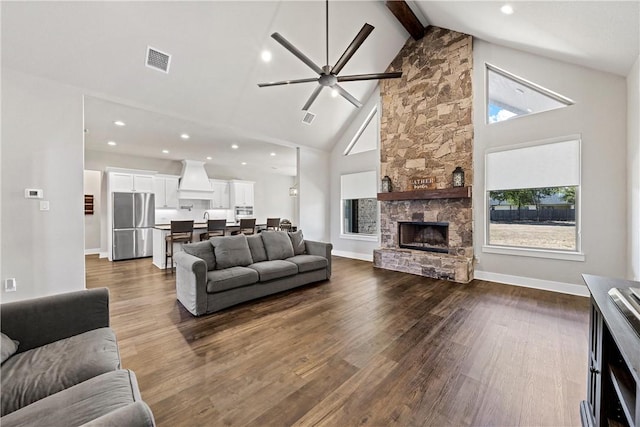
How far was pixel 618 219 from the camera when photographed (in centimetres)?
346

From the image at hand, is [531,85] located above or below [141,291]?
above

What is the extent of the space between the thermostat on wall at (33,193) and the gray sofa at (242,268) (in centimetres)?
192

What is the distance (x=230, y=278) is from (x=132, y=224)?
5312 mm

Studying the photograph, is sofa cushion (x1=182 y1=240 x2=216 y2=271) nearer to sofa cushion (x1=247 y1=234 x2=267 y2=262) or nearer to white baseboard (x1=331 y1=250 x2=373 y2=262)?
sofa cushion (x1=247 y1=234 x2=267 y2=262)

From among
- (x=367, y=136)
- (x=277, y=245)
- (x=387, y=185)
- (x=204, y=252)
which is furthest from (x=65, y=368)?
(x=367, y=136)

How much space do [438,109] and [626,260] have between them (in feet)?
12.0

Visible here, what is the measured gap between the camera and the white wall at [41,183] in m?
3.17

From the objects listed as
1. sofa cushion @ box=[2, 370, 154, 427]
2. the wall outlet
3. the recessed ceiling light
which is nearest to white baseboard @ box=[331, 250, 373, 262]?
the recessed ceiling light

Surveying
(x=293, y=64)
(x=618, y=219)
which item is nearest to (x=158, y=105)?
(x=293, y=64)

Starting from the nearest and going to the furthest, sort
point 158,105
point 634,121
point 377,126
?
point 634,121 < point 158,105 < point 377,126

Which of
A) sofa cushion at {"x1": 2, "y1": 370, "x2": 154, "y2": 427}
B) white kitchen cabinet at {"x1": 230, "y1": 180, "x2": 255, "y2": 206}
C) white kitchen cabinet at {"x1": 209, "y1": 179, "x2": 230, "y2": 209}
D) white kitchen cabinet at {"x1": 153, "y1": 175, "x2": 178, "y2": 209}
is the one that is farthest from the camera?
white kitchen cabinet at {"x1": 230, "y1": 180, "x2": 255, "y2": 206}

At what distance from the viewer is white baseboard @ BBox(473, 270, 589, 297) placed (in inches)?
148

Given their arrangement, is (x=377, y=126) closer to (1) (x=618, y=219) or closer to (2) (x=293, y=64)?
(2) (x=293, y=64)

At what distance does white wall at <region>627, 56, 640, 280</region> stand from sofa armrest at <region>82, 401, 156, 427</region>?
4.81m
